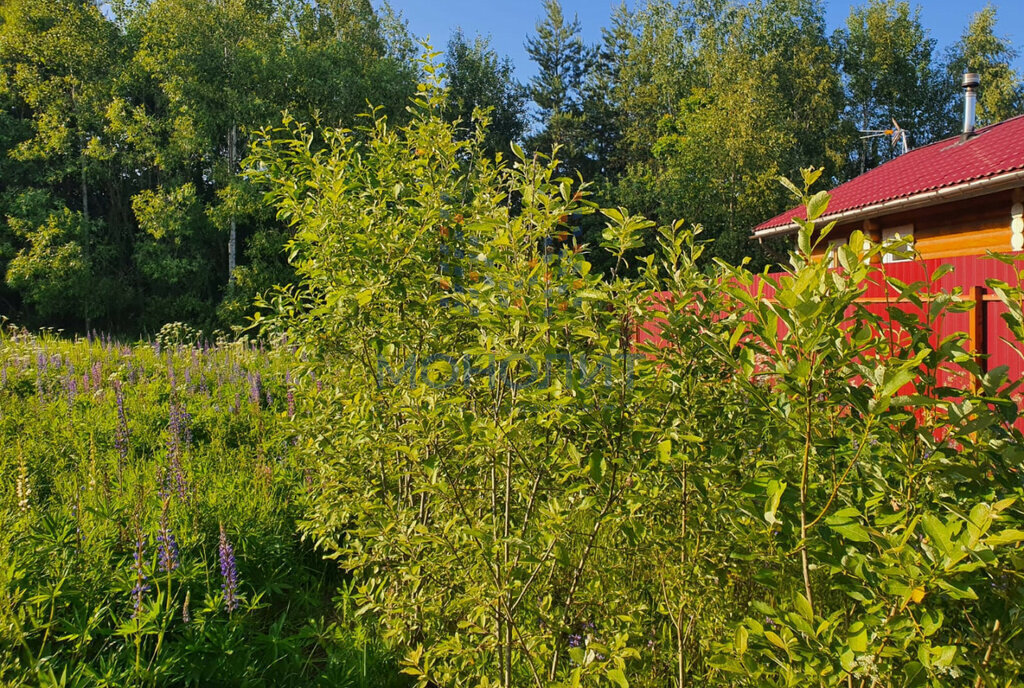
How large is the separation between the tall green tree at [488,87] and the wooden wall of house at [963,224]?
1675 centimetres

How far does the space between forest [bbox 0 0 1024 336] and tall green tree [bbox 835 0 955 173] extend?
8.74ft

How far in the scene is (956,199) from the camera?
25.9 feet

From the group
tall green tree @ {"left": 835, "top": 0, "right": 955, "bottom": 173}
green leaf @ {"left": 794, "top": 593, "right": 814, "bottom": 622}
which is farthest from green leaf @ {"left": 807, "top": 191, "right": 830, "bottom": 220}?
tall green tree @ {"left": 835, "top": 0, "right": 955, "bottom": 173}

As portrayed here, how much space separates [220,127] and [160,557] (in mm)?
19400

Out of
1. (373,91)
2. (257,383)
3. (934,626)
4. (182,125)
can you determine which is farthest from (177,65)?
(934,626)

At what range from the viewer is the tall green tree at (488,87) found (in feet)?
81.6

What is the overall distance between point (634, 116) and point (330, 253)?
87.1 feet

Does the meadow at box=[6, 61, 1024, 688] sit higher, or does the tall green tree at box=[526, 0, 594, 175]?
the tall green tree at box=[526, 0, 594, 175]

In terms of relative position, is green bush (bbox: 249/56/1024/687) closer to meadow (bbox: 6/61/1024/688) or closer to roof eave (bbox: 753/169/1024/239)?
meadow (bbox: 6/61/1024/688)

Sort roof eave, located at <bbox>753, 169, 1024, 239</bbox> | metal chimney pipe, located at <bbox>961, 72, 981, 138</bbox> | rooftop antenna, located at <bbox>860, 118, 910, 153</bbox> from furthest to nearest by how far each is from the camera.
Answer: rooftop antenna, located at <bbox>860, 118, 910, 153</bbox> → metal chimney pipe, located at <bbox>961, 72, 981, 138</bbox> → roof eave, located at <bbox>753, 169, 1024, 239</bbox>

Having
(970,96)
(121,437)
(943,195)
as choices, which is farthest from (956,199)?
(121,437)

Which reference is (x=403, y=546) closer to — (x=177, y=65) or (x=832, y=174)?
(x=177, y=65)

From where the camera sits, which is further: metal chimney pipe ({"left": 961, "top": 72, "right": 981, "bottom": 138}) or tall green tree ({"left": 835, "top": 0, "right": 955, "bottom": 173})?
tall green tree ({"left": 835, "top": 0, "right": 955, "bottom": 173})

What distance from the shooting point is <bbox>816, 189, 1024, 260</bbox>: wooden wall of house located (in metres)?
7.96
